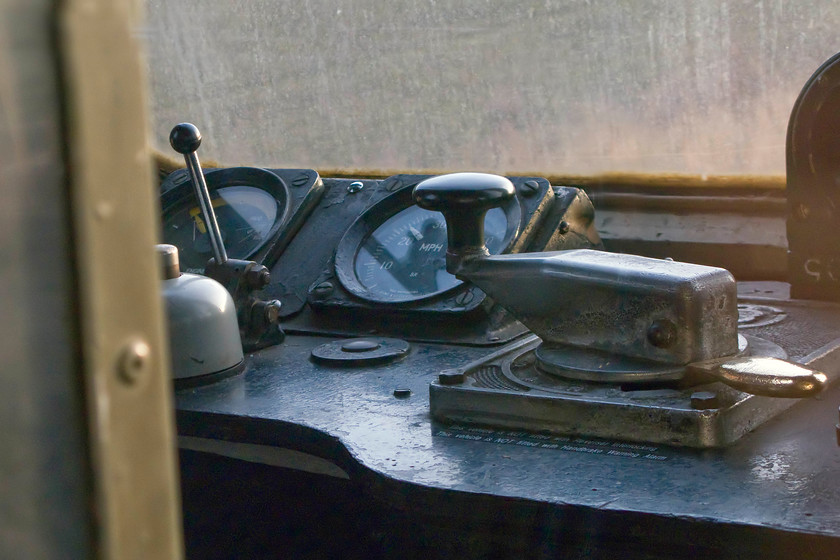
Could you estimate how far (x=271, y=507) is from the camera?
138 centimetres

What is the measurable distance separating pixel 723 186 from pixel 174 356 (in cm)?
132

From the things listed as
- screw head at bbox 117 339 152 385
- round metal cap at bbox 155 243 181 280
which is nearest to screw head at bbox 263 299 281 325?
round metal cap at bbox 155 243 181 280

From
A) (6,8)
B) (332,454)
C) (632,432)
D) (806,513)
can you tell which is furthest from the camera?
(332,454)

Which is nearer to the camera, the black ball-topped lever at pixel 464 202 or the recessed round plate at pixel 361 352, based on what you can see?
the black ball-topped lever at pixel 464 202

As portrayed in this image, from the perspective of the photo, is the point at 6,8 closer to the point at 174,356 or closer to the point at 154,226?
the point at 154,226

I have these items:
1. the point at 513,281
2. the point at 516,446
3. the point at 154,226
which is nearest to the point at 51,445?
the point at 154,226

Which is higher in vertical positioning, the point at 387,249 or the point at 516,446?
the point at 387,249

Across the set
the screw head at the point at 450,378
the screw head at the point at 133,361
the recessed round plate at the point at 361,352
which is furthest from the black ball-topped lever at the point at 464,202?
the screw head at the point at 133,361

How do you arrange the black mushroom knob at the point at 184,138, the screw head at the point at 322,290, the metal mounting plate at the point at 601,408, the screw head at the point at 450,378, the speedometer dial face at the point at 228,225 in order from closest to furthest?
the metal mounting plate at the point at 601,408 → the screw head at the point at 450,378 → the black mushroom knob at the point at 184,138 → the screw head at the point at 322,290 → the speedometer dial face at the point at 228,225

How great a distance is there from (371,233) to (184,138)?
40 centimetres

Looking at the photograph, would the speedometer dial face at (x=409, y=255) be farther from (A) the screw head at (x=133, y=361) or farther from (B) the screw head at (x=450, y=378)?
(A) the screw head at (x=133, y=361)

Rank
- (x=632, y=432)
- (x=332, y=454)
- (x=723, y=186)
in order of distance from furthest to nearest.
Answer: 1. (x=723, y=186)
2. (x=332, y=454)
3. (x=632, y=432)

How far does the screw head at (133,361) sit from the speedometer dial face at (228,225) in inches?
57.1

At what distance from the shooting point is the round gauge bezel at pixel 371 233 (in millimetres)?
1604
